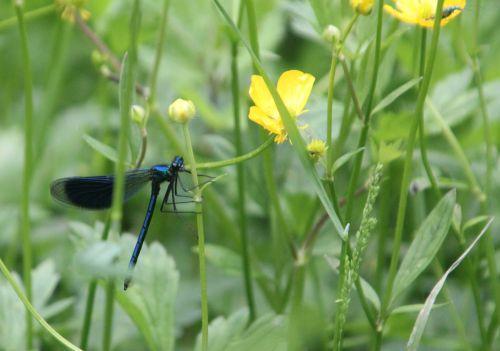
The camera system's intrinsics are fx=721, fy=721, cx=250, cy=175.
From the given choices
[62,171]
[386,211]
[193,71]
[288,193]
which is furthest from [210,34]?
[386,211]

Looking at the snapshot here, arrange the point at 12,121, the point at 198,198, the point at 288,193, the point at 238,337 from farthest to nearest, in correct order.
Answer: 1. the point at 12,121
2. the point at 288,193
3. the point at 238,337
4. the point at 198,198

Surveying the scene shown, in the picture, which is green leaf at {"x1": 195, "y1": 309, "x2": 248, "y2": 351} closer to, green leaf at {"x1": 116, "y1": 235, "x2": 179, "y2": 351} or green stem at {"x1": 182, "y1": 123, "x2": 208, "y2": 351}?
green leaf at {"x1": 116, "y1": 235, "x2": 179, "y2": 351}

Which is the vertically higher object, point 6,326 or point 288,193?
point 288,193

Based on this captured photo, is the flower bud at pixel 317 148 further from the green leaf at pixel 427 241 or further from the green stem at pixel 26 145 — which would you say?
the green stem at pixel 26 145

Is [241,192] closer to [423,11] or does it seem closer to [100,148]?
[100,148]

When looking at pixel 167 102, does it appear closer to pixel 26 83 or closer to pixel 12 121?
pixel 12 121

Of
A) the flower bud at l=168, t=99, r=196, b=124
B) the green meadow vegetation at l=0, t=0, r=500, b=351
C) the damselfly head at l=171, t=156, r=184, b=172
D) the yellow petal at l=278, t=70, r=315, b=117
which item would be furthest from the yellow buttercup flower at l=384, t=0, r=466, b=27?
the damselfly head at l=171, t=156, r=184, b=172
